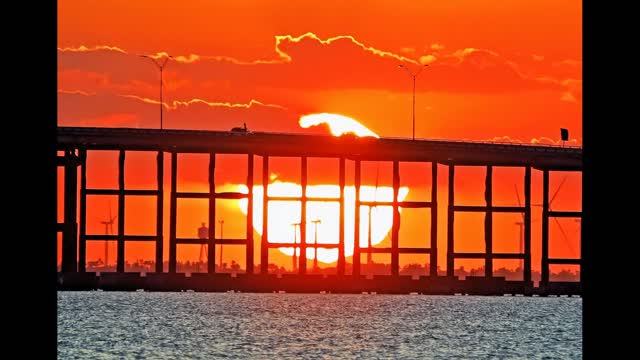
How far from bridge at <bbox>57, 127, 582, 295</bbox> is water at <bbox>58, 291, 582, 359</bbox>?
11.2m

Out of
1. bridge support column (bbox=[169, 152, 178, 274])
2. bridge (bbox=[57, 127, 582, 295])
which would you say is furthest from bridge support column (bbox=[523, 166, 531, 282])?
bridge support column (bbox=[169, 152, 178, 274])

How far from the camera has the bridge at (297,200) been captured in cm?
15812

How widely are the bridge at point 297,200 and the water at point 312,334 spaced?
11.2m

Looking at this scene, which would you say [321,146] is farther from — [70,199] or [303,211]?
[70,199]

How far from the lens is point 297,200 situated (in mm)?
162375

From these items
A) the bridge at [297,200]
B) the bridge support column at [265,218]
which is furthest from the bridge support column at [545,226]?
the bridge support column at [265,218]

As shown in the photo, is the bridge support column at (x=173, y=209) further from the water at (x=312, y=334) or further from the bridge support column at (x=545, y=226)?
the bridge support column at (x=545, y=226)

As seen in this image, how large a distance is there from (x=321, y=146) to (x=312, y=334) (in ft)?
225

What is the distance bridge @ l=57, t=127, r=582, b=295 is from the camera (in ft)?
519

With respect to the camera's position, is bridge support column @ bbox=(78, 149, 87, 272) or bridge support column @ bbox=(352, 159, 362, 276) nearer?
bridge support column @ bbox=(78, 149, 87, 272)

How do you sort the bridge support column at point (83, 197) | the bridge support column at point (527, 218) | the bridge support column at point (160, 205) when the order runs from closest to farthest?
1. the bridge support column at point (83, 197)
2. the bridge support column at point (160, 205)
3. the bridge support column at point (527, 218)

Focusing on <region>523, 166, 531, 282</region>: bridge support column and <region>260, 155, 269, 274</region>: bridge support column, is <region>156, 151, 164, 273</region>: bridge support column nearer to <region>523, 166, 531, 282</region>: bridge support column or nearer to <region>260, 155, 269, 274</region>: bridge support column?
<region>260, 155, 269, 274</region>: bridge support column
